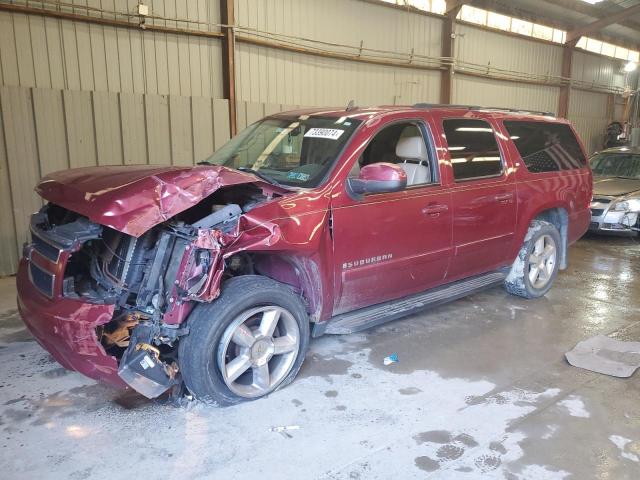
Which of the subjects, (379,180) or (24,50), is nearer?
(379,180)

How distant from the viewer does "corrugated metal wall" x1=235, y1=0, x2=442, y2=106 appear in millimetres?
8422

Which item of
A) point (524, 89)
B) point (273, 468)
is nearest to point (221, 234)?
point (273, 468)

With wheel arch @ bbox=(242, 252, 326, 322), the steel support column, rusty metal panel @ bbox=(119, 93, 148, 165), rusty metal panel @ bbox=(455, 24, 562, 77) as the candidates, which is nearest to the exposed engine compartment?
wheel arch @ bbox=(242, 252, 326, 322)

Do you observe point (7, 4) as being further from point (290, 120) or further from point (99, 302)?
point (99, 302)

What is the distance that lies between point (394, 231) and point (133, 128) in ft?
15.1

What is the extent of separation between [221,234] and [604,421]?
252 cm

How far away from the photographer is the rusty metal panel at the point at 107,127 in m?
6.57

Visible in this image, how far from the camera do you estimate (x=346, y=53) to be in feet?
31.8

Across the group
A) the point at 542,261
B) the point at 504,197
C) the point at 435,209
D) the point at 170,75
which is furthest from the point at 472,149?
the point at 170,75

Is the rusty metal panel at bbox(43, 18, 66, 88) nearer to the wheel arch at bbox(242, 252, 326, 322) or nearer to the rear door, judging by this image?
the wheel arch at bbox(242, 252, 326, 322)

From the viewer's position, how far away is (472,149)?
14.3 feet

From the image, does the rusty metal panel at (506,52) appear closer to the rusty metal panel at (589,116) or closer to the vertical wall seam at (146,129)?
the rusty metal panel at (589,116)

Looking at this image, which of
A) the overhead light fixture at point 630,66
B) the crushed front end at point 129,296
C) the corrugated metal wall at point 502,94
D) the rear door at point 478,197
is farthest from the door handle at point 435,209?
the overhead light fixture at point 630,66

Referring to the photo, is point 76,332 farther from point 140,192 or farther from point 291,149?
point 291,149
